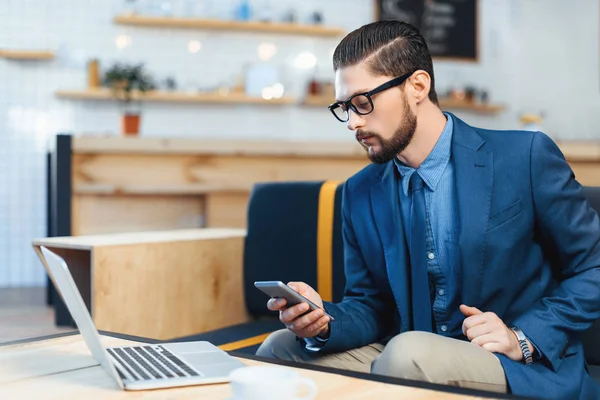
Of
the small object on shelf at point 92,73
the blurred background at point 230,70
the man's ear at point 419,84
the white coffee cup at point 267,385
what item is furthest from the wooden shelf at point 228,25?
the white coffee cup at point 267,385

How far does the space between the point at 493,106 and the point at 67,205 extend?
4.21 meters

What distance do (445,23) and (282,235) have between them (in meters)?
4.85

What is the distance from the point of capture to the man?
4.98ft

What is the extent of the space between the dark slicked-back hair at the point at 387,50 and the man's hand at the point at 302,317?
0.49 m

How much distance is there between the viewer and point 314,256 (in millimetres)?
2455

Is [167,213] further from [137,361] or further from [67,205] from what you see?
[137,361]

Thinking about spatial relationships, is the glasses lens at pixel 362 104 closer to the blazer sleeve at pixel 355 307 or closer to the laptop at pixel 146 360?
the blazer sleeve at pixel 355 307

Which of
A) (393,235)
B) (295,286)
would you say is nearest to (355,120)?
(393,235)

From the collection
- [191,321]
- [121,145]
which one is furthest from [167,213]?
[191,321]

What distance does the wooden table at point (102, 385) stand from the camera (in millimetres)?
1069

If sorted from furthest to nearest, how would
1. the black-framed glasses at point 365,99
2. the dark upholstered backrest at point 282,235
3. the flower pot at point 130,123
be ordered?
the flower pot at point 130,123 < the dark upholstered backrest at point 282,235 < the black-framed glasses at point 365,99

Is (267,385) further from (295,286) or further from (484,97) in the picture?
(484,97)

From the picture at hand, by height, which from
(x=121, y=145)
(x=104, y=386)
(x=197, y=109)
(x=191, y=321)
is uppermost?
(x=197, y=109)

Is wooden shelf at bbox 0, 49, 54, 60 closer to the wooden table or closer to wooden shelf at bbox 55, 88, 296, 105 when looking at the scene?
wooden shelf at bbox 55, 88, 296, 105
